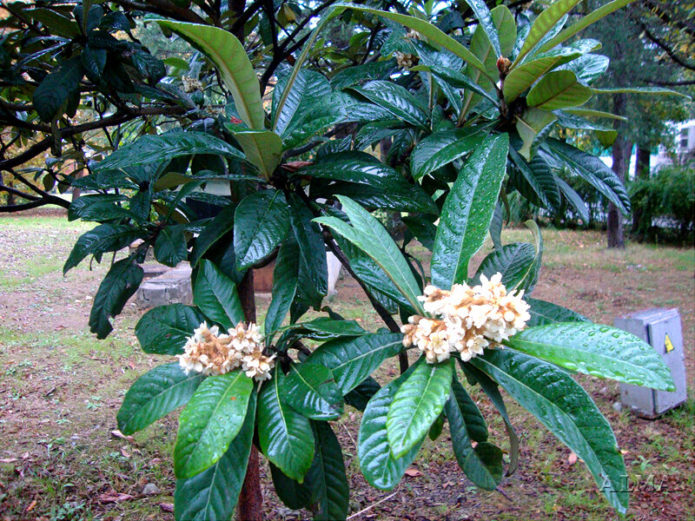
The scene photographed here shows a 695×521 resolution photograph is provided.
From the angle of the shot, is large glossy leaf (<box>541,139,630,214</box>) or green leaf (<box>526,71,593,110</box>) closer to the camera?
green leaf (<box>526,71,593,110</box>)

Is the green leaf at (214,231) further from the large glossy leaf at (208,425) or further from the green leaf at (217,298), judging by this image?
the large glossy leaf at (208,425)

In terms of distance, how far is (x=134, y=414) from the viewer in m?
0.82

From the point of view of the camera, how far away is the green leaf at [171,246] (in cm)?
125

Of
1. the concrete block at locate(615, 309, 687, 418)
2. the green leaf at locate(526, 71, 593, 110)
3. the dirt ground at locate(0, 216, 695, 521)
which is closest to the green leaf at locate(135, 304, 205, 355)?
the green leaf at locate(526, 71, 593, 110)

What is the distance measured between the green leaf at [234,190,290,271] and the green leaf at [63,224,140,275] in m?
0.53

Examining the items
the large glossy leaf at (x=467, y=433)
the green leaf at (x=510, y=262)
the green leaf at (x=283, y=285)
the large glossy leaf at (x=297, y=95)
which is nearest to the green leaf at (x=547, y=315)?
the green leaf at (x=510, y=262)

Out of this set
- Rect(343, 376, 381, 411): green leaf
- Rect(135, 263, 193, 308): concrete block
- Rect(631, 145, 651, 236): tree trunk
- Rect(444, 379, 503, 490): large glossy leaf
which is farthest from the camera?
Rect(631, 145, 651, 236): tree trunk

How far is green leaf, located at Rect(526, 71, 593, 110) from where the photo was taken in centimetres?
85

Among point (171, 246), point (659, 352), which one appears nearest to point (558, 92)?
point (171, 246)

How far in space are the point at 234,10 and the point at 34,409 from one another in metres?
2.62

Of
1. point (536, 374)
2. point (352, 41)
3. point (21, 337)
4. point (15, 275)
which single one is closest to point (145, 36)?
point (15, 275)

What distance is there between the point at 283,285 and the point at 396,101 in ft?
1.50

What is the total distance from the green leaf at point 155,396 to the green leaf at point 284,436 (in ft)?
0.40

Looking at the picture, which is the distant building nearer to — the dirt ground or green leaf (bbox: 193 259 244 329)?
the dirt ground
